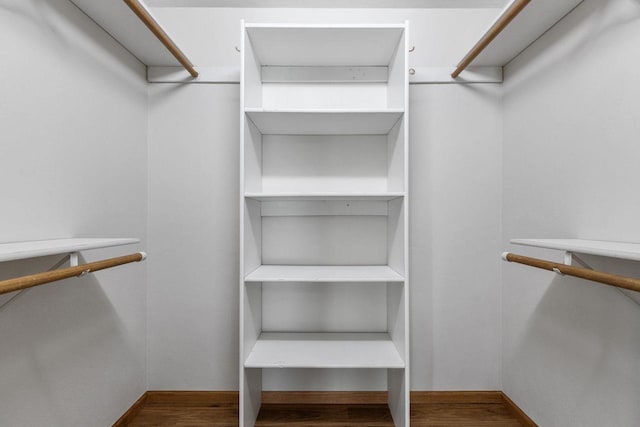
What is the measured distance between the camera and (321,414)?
173 cm

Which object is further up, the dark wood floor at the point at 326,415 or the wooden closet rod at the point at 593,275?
the wooden closet rod at the point at 593,275

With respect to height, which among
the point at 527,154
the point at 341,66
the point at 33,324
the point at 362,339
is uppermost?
the point at 341,66

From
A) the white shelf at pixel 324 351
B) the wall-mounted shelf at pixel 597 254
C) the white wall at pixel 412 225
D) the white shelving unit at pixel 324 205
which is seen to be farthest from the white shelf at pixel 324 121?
the white shelf at pixel 324 351

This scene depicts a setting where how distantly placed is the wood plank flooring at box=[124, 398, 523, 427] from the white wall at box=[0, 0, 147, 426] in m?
0.20

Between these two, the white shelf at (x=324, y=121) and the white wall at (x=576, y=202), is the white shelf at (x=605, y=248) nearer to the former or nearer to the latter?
the white wall at (x=576, y=202)

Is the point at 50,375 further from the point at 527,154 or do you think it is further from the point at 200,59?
the point at 527,154

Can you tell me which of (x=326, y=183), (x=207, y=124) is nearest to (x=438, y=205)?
(x=326, y=183)

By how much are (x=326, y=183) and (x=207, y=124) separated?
29.2 inches

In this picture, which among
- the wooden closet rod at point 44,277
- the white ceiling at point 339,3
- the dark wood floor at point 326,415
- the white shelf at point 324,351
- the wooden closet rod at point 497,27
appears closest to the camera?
the wooden closet rod at point 44,277

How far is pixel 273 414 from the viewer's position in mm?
1731

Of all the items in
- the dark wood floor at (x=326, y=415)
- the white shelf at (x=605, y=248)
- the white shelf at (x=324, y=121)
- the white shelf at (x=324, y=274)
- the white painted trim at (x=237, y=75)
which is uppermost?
the white painted trim at (x=237, y=75)

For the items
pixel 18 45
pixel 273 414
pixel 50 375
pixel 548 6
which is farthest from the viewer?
pixel 273 414

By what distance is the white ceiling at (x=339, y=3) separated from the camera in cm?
183

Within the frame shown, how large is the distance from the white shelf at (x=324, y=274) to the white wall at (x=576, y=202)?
26.4 inches
